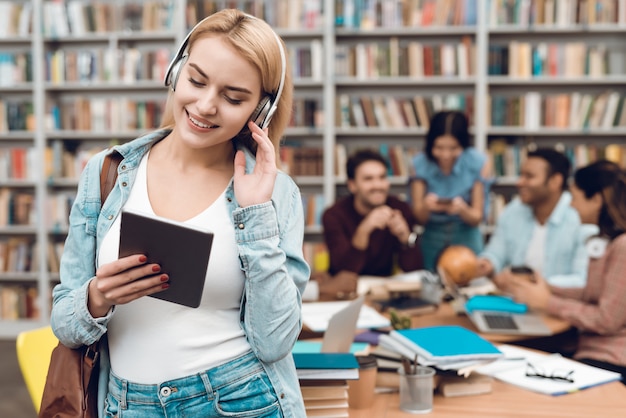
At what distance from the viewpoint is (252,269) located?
116 centimetres

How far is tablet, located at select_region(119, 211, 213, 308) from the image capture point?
1.06 metres

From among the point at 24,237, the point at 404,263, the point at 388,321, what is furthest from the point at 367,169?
the point at 24,237

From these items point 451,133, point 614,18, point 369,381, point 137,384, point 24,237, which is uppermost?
point 614,18

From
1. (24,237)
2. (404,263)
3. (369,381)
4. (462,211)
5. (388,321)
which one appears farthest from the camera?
(24,237)

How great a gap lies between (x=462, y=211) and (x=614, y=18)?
7.15ft

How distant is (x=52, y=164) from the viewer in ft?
18.0

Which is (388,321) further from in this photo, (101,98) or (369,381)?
(101,98)

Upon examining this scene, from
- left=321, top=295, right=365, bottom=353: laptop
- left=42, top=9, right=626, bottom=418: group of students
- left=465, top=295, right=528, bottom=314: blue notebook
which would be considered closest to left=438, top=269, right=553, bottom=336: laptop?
left=465, top=295, right=528, bottom=314: blue notebook

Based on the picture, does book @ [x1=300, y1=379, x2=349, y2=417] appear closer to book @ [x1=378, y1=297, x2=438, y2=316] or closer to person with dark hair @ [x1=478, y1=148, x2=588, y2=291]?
book @ [x1=378, y1=297, x2=438, y2=316]

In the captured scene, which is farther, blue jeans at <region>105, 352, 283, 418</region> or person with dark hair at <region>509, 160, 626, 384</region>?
person with dark hair at <region>509, 160, 626, 384</region>

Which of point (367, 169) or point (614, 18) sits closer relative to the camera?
point (367, 169)

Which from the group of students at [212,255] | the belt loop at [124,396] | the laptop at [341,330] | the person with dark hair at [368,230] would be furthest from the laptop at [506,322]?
the belt loop at [124,396]

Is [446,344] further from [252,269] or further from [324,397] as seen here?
[252,269]

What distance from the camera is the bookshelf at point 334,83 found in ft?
16.4
